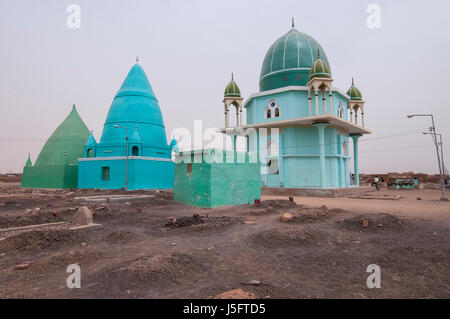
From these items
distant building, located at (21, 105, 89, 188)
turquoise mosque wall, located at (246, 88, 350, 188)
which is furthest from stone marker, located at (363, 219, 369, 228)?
distant building, located at (21, 105, 89, 188)

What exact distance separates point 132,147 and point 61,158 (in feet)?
35.9

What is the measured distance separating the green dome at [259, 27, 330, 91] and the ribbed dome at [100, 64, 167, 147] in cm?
1323

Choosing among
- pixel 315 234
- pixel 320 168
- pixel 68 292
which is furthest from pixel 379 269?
pixel 320 168

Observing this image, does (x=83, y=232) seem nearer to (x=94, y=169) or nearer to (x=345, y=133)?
(x=94, y=169)

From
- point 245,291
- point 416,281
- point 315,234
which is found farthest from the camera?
point 315,234

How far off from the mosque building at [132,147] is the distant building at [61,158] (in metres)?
3.28

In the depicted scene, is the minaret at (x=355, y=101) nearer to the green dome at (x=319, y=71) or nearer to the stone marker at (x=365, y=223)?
the green dome at (x=319, y=71)

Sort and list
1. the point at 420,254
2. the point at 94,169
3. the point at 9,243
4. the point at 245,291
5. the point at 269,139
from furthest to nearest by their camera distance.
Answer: the point at 94,169 < the point at 269,139 < the point at 9,243 < the point at 420,254 < the point at 245,291

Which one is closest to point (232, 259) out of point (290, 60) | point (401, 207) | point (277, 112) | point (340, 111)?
point (401, 207)

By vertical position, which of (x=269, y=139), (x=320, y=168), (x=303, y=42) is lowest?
(x=320, y=168)

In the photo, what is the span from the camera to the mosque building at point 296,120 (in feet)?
74.6

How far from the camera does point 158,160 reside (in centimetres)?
2900

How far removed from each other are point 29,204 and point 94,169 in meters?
12.3

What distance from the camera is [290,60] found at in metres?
24.5
